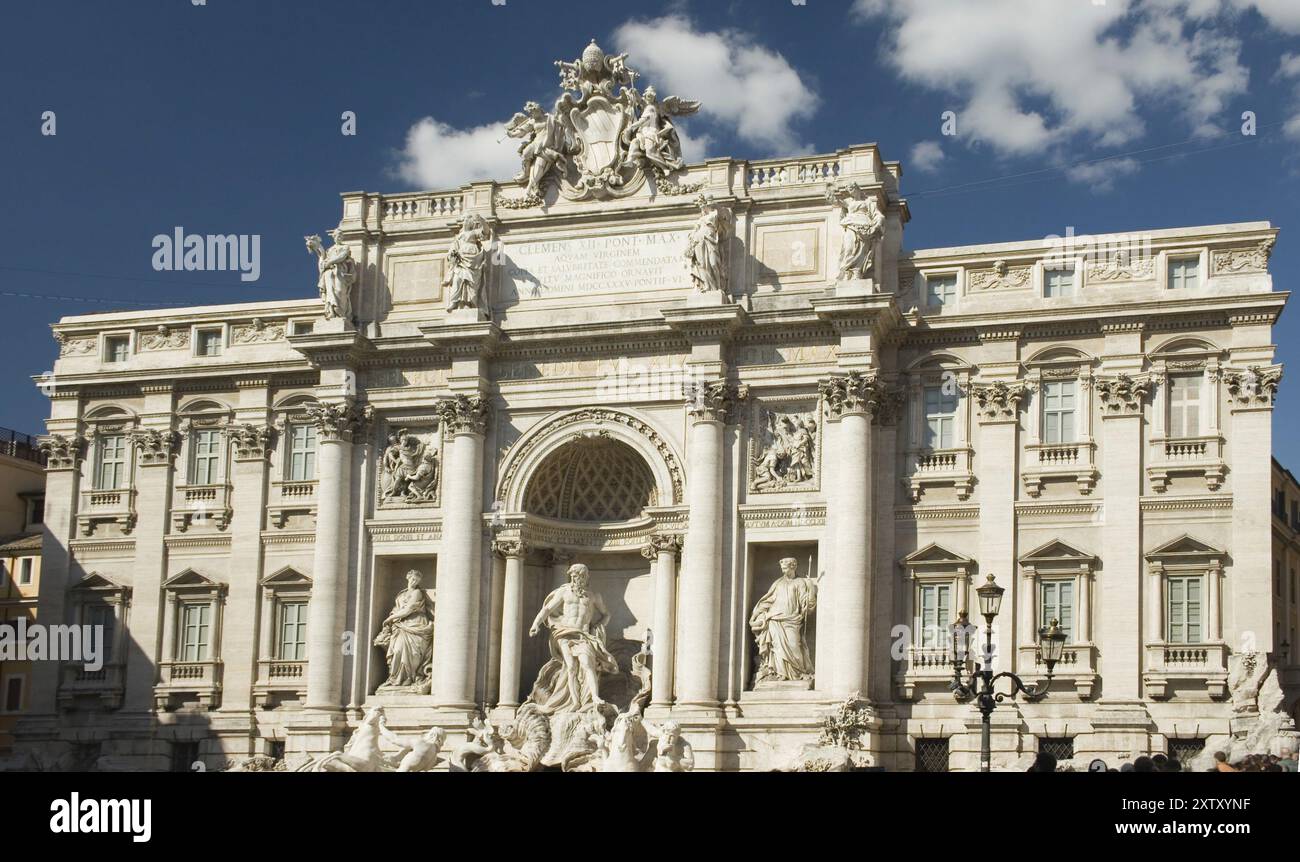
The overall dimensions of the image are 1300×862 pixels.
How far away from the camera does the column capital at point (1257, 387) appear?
3728 centimetres

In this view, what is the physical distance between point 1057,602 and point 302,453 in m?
18.8

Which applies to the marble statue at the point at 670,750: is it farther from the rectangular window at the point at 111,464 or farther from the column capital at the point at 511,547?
the rectangular window at the point at 111,464

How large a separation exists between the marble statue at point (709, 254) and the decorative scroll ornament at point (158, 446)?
48.1 ft

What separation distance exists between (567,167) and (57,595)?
17.2m

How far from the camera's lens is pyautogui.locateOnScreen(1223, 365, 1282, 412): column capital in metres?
37.3

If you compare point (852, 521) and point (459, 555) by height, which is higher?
point (852, 521)

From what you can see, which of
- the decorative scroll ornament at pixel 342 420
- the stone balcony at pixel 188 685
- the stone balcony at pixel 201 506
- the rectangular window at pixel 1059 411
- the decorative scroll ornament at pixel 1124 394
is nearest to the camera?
the decorative scroll ornament at pixel 1124 394

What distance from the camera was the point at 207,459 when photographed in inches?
1810

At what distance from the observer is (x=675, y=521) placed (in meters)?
40.3

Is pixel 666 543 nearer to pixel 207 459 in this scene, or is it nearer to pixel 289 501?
pixel 289 501

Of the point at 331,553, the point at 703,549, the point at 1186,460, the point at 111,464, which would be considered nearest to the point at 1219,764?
the point at 1186,460

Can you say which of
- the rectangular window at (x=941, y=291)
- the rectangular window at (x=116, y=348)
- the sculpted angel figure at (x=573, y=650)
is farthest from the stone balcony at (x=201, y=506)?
the rectangular window at (x=941, y=291)
